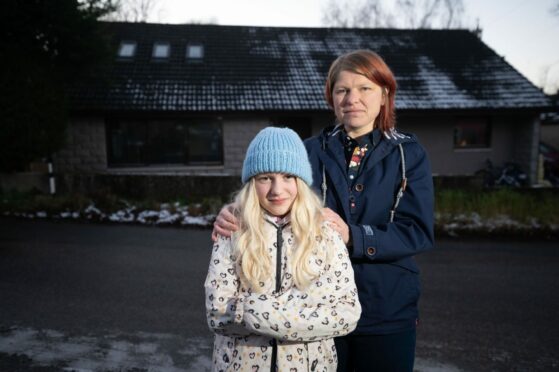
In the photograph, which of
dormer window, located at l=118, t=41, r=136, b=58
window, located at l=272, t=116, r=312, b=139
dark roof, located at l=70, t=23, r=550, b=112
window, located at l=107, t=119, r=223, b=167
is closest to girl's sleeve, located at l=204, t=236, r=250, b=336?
→ dark roof, located at l=70, t=23, r=550, b=112

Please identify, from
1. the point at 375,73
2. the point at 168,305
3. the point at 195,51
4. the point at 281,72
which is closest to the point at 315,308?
the point at 375,73

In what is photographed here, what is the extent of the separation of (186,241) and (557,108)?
14.1 metres

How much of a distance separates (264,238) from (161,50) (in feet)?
51.1

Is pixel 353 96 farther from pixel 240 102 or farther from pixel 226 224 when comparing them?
pixel 240 102

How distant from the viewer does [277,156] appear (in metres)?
1.74

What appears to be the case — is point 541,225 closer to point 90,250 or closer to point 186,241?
point 186,241

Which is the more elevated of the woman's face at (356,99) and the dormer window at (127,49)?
the dormer window at (127,49)

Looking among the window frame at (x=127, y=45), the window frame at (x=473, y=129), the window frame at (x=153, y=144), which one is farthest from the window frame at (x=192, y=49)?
the window frame at (x=473, y=129)

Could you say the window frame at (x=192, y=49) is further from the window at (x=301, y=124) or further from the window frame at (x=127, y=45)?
the window at (x=301, y=124)

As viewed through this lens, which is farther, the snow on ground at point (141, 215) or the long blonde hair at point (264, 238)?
the snow on ground at point (141, 215)

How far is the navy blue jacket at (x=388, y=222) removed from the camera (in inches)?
70.2

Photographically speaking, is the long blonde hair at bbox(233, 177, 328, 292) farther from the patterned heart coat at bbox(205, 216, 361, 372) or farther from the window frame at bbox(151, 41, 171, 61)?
the window frame at bbox(151, 41, 171, 61)

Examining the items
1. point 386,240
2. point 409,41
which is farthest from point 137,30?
point 386,240

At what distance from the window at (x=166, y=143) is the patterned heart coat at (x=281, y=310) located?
12.9 m
